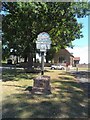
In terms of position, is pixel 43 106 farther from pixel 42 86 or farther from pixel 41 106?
pixel 42 86

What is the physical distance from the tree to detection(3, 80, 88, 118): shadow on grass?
12400 mm

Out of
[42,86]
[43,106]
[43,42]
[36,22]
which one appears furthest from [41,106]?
[36,22]

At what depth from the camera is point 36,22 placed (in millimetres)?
25562

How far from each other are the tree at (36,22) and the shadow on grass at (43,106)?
12400 mm

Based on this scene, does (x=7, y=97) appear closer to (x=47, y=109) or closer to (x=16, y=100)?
(x=16, y=100)

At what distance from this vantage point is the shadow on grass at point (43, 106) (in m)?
8.69

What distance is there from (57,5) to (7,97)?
1447 cm

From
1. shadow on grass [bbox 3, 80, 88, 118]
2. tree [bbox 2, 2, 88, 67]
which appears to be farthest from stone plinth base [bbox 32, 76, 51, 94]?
tree [bbox 2, 2, 88, 67]

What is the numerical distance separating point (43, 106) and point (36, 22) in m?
16.4

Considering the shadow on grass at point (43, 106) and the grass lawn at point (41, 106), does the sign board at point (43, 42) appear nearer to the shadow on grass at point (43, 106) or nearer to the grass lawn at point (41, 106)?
the grass lawn at point (41, 106)

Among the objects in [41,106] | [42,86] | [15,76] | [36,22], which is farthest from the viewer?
[36,22]

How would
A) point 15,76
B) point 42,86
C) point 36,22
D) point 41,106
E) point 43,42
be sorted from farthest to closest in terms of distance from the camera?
point 36,22 < point 15,76 < point 43,42 < point 42,86 < point 41,106

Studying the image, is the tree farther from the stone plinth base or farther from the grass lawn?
the grass lawn

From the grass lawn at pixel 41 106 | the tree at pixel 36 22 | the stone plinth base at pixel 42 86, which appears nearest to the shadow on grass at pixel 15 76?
the tree at pixel 36 22
